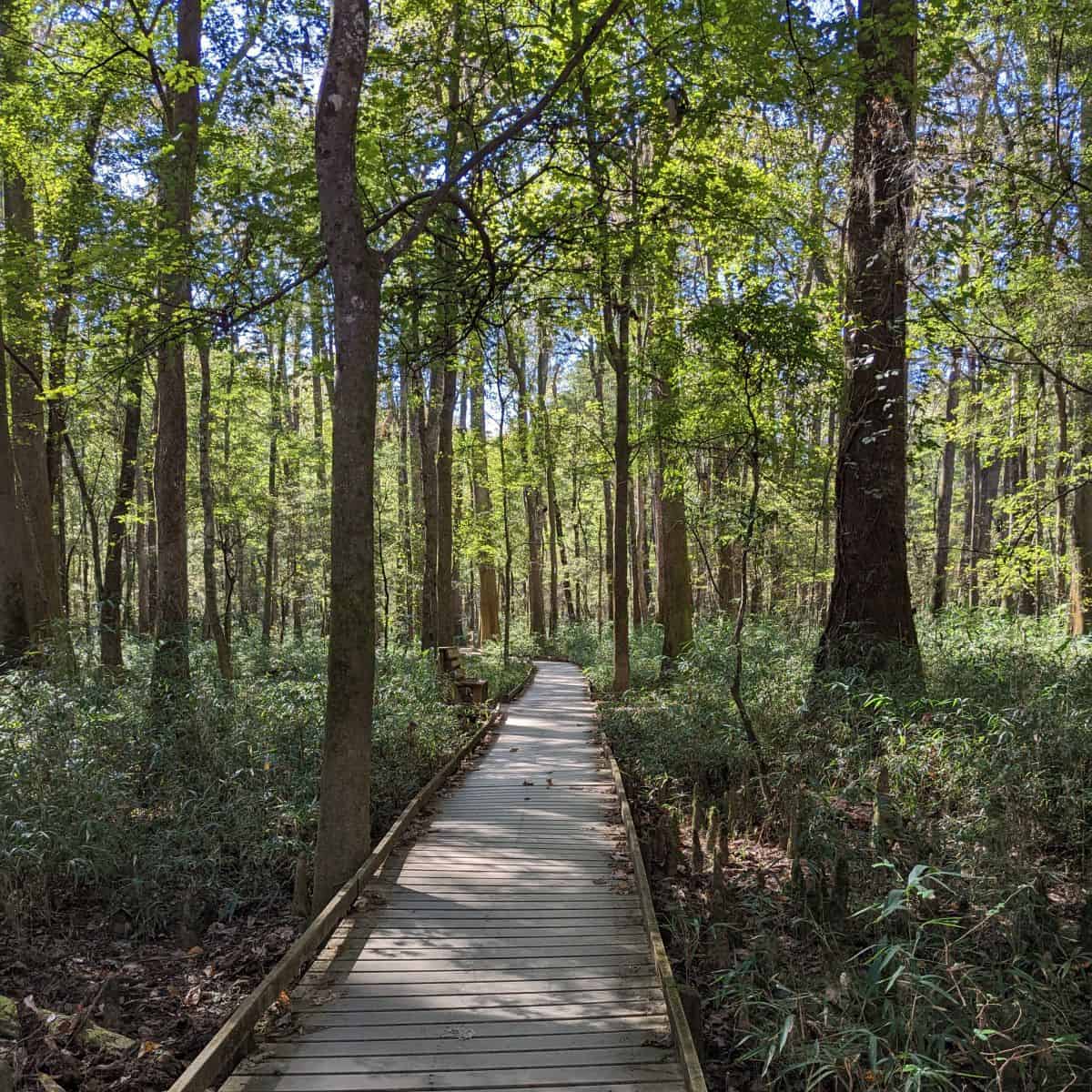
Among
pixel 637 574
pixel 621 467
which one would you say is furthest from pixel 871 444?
pixel 637 574

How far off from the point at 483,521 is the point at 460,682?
1177 cm

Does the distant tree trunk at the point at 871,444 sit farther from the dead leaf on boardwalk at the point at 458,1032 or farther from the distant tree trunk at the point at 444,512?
the distant tree trunk at the point at 444,512

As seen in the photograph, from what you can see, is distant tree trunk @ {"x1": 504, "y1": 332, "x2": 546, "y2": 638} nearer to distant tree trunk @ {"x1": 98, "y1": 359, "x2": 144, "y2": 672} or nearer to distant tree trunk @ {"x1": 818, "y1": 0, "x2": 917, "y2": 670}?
distant tree trunk @ {"x1": 98, "y1": 359, "x2": 144, "y2": 672}

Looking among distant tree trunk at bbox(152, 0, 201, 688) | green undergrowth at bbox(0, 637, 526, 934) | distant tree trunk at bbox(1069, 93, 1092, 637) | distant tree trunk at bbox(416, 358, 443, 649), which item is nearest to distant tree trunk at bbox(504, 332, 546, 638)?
distant tree trunk at bbox(416, 358, 443, 649)

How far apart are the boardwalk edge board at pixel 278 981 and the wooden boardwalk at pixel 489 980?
0.28ft

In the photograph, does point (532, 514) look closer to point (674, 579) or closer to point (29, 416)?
point (674, 579)

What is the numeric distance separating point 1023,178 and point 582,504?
33.7m

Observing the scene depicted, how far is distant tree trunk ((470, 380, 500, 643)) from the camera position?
2394 cm

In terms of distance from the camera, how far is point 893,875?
5.26 metres

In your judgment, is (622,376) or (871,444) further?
(622,376)

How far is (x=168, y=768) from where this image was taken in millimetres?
7637

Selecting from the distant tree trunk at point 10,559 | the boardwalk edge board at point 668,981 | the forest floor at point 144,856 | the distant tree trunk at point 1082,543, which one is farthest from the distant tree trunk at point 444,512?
the distant tree trunk at point 1082,543

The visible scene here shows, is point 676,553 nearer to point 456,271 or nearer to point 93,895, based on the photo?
point 456,271

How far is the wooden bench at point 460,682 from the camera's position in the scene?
12773mm
